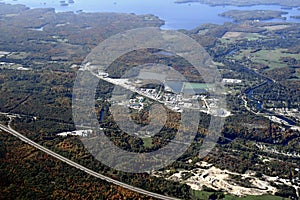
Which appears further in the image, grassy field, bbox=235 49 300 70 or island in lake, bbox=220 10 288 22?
island in lake, bbox=220 10 288 22

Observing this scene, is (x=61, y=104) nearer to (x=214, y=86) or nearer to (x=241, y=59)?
(x=214, y=86)

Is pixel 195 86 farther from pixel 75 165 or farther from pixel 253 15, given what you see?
pixel 253 15

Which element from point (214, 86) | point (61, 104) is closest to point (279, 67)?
point (214, 86)

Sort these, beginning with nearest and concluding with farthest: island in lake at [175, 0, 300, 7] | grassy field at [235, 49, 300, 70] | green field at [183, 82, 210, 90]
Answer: green field at [183, 82, 210, 90]
grassy field at [235, 49, 300, 70]
island in lake at [175, 0, 300, 7]

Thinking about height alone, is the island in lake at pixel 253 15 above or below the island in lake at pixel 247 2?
below

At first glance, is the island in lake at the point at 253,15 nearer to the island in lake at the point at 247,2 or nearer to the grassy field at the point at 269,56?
the island in lake at the point at 247,2

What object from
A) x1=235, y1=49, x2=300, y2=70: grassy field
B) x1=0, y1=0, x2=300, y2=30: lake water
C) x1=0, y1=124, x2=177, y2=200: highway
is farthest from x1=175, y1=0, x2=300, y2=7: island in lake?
x1=0, y1=124, x2=177, y2=200: highway

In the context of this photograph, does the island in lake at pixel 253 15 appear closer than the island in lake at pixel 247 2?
Yes

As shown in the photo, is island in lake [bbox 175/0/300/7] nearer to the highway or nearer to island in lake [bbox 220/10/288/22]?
island in lake [bbox 220/10/288/22]

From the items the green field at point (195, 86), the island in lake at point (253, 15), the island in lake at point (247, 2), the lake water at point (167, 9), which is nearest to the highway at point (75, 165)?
the green field at point (195, 86)
